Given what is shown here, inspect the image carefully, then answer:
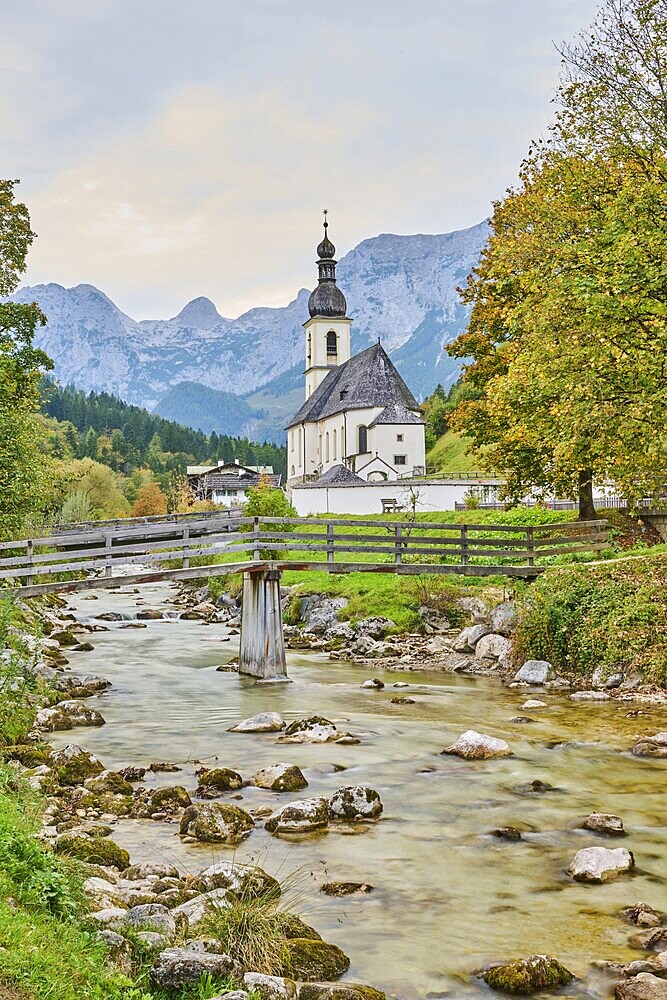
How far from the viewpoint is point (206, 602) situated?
42594 millimetres

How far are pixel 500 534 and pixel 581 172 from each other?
48.9 feet

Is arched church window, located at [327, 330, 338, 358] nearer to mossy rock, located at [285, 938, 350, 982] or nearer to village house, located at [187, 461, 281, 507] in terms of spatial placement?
village house, located at [187, 461, 281, 507]

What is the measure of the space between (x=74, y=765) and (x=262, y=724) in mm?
4386

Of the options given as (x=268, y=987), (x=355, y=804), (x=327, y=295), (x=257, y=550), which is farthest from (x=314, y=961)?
(x=327, y=295)

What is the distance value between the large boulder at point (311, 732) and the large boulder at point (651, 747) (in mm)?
4703

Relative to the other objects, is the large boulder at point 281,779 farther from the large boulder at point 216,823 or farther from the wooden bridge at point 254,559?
the wooden bridge at point 254,559

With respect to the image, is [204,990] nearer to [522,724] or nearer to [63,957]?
[63,957]

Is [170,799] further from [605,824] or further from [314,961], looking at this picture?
[605,824]

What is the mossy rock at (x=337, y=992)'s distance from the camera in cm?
597

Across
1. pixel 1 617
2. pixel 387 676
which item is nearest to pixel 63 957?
pixel 1 617

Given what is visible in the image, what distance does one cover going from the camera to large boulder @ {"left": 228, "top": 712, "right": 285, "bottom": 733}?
629 inches

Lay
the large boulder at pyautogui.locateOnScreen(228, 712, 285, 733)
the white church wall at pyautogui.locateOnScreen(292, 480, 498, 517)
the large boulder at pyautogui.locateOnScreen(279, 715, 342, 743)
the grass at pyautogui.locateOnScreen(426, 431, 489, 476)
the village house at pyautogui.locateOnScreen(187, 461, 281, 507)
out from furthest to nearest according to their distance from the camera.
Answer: the village house at pyautogui.locateOnScreen(187, 461, 281, 507), the grass at pyautogui.locateOnScreen(426, 431, 489, 476), the white church wall at pyautogui.locateOnScreen(292, 480, 498, 517), the large boulder at pyautogui.locateOnScreen(228, 712, 285, 733), the large boulder at pyautogui.locateOnScreen(279, 715, 342, 743)

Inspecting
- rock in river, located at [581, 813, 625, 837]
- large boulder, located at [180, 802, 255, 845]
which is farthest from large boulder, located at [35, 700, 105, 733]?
rock in river, located at [581, 813, 625, 837]

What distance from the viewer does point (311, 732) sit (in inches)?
604
